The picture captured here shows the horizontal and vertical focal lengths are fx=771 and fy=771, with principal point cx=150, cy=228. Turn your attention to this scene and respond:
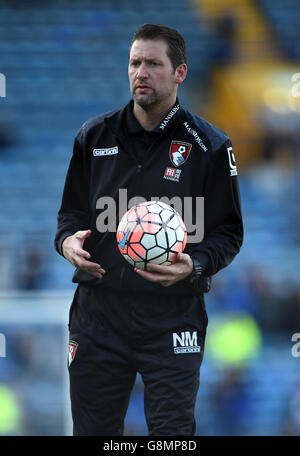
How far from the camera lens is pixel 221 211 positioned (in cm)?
312

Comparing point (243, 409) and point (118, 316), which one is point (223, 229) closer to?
point (118, 316)

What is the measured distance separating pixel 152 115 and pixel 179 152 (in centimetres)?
20

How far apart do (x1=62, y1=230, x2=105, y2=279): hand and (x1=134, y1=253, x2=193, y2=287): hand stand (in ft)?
0.55

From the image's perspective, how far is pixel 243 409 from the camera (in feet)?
22.4

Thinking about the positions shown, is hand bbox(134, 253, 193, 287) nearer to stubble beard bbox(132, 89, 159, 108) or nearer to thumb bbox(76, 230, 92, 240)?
thumb bbox(76, 230, 92, 240)

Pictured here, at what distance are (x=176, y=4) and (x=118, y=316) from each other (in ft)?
21.6

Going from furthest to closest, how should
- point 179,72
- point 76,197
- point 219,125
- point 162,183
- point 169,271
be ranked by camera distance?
point 219,125 → point 76,197 → point 179,72 → point 162,183 → point 169,271

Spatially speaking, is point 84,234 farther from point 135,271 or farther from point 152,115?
point 152,115

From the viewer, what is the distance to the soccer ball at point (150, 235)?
9.47ft

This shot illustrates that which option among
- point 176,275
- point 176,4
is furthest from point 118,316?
point 176,4

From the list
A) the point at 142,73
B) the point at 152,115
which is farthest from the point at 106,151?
the point at 142,73

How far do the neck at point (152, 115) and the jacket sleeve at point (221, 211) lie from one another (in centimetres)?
27

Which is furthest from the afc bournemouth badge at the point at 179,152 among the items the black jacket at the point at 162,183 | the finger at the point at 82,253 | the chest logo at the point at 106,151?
the finger at the point at 82,253

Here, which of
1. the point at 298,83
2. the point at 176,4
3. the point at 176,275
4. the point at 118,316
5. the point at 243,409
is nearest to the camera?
the point at 176,275
